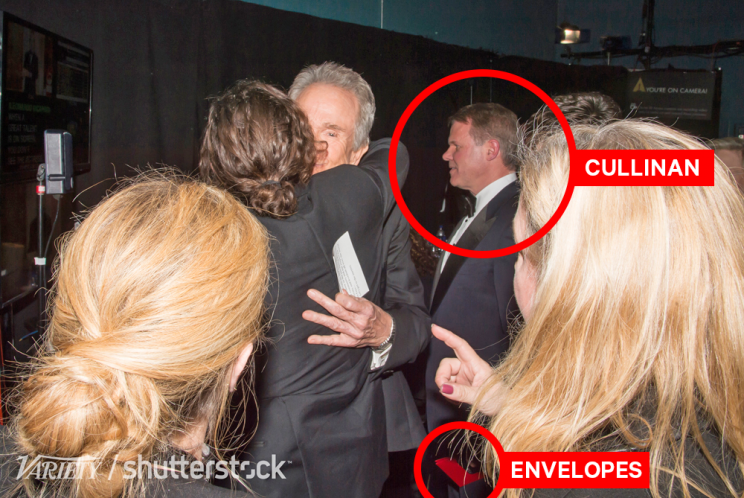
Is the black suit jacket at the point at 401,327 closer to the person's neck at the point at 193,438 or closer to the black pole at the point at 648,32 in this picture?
the person's neck at the point at 193,438

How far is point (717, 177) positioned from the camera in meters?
0.74

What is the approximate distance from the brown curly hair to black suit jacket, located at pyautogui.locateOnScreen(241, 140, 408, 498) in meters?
0.06

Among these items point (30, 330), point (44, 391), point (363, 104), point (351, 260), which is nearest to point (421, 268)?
point (363, 104)

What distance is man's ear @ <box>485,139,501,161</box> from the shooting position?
2.22 metres

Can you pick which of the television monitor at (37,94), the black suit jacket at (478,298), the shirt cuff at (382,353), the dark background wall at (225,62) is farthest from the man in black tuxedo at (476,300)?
the television monitor at (37,94)

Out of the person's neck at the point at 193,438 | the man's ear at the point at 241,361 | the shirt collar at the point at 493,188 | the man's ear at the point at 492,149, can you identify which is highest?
the man's ear at the point at 492,149

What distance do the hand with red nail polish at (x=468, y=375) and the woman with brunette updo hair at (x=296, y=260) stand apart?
0.24 meters

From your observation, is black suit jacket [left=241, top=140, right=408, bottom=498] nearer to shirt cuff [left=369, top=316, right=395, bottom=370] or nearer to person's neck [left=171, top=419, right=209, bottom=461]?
shirt cuff [left=369, top=316, right=395, bottom=370]

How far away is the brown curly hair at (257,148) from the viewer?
978 mm

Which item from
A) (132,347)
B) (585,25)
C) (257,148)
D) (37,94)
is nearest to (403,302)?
(257,148)

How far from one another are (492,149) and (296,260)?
5.05 feet

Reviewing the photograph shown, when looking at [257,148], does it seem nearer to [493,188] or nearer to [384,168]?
[384,168]

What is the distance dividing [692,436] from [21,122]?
2.45 meters

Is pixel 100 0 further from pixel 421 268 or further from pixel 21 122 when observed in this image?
pixel 421 268
